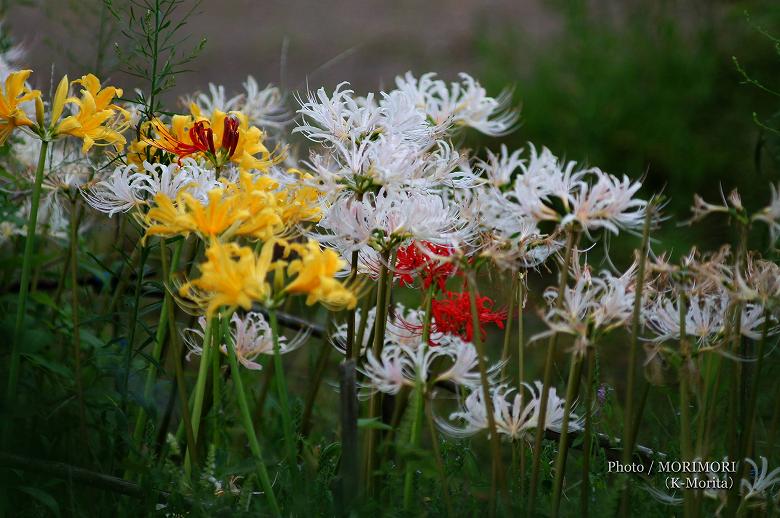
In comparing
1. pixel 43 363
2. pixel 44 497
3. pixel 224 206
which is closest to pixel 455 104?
pixel 224 206

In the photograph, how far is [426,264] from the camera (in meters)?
1.43

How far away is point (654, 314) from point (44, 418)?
3.12ft

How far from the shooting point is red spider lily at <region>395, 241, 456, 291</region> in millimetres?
1459

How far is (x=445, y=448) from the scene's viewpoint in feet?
5.28

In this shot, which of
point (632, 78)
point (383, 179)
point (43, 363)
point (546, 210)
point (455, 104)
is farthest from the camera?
point (632, 78)

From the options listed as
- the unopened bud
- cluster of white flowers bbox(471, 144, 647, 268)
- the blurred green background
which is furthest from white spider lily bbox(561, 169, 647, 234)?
the blurred green background

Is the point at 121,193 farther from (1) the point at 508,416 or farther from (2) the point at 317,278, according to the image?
(1) the point at 508,416

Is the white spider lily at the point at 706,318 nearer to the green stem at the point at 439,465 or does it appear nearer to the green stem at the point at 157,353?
the green stem at the point at 439,465

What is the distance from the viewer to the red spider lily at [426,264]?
146 centimetres

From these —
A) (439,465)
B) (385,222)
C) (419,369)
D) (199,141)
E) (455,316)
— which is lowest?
(439,465)

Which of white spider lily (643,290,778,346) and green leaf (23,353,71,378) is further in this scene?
green leaf (23,353,71,378)

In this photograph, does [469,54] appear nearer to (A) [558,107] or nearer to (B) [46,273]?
(A) [558,107]

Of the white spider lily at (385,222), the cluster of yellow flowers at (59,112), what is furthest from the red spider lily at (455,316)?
the cluster of yellow flowers at (59,112)

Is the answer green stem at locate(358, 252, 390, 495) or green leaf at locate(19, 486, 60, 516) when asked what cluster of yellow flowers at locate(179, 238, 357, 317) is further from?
green leaf at locate(19, 486, 60, 516)
